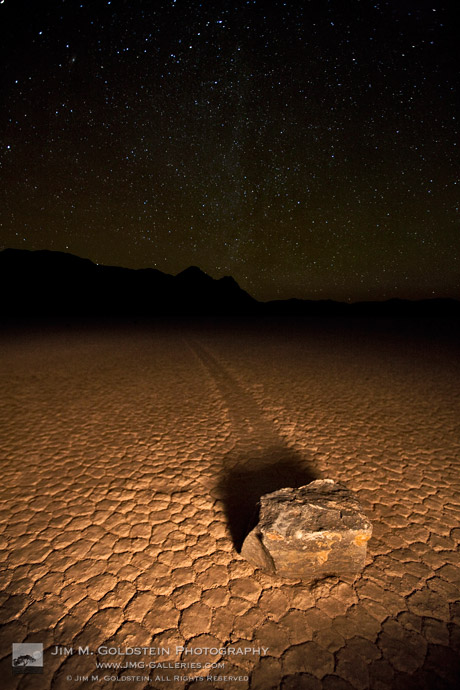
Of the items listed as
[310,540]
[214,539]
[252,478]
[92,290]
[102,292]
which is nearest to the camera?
[310,540]

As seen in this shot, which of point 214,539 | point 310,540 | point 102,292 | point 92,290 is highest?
point 92,290

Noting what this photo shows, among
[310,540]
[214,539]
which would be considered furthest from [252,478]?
[310,540]

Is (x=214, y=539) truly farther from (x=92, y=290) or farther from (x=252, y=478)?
(x=92, y=290)

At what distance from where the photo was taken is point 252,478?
427 cm

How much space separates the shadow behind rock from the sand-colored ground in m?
0.03

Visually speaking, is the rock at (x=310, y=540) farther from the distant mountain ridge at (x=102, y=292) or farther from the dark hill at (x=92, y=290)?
the dark hill at (x=92, y=290)

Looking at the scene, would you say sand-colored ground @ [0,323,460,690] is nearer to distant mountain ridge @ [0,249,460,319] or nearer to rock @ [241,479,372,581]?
rock @ [241,479,372,581]

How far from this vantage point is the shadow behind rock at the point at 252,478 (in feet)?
11.6

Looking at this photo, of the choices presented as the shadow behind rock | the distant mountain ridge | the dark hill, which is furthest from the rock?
the dark hill

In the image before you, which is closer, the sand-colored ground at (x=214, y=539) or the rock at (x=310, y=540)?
the sand-colored ground at (x=214, y=539)

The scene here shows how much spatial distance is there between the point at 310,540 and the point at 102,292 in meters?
76.7

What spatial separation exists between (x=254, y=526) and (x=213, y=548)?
618 mm

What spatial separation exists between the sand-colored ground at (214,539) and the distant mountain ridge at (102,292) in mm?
44377

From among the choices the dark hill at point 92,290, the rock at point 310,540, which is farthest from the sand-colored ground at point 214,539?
the dark hill at point 92,290
